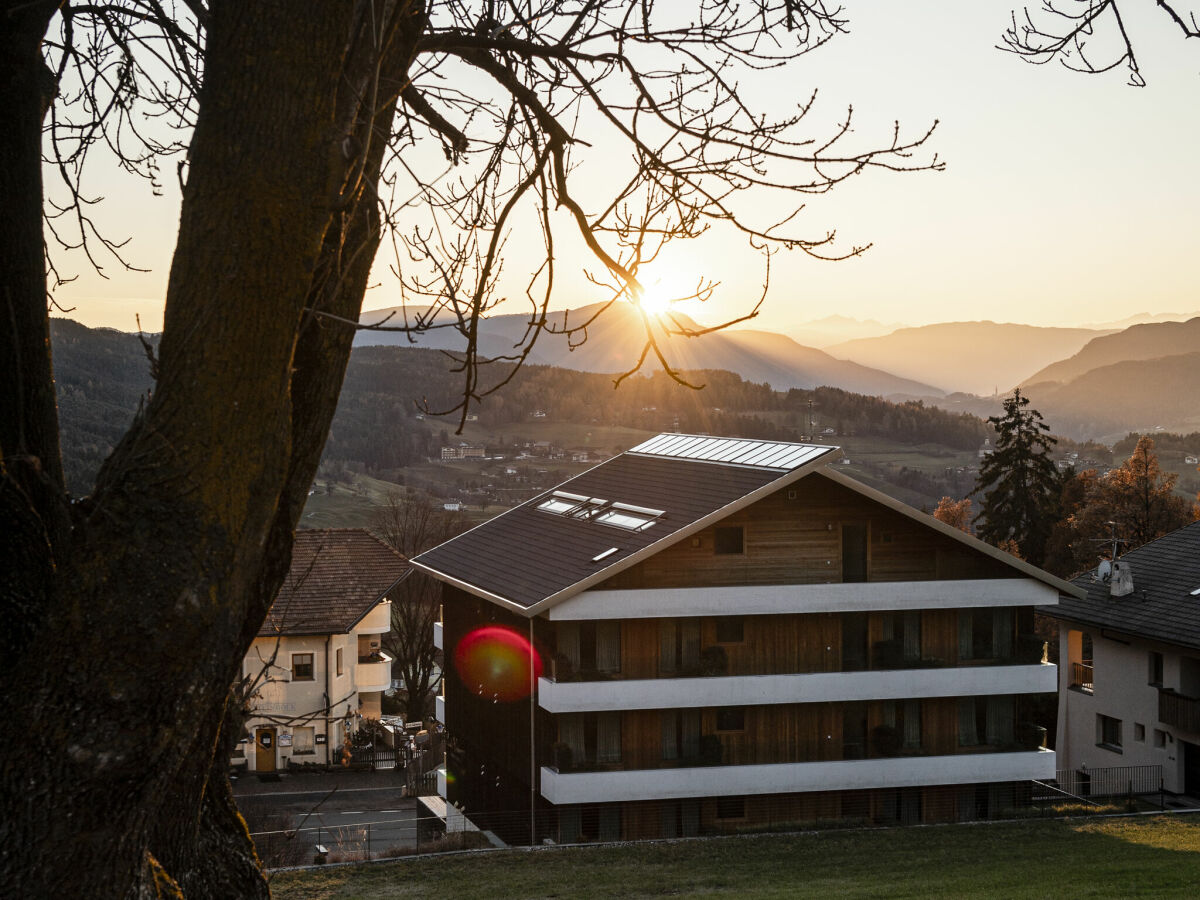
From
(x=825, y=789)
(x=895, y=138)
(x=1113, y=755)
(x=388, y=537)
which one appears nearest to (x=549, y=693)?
(x=825, y=789)

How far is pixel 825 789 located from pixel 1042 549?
3739 cm

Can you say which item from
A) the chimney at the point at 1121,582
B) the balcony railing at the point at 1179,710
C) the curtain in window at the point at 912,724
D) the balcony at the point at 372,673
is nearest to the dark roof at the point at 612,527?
the curtain in window at the point at 912,724

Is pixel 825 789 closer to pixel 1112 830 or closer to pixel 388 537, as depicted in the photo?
pixel 1112 830

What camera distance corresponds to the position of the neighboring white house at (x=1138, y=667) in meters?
33.5

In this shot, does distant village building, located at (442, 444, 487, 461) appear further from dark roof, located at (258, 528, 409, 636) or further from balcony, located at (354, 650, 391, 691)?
balcony, located at (354, 650, 391, 691)

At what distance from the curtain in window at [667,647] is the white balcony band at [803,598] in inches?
27.2


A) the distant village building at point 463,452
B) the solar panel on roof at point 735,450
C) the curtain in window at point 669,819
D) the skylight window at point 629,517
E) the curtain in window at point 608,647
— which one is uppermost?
the distant village building at point 463,452

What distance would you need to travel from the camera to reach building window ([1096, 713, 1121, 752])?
119 ft

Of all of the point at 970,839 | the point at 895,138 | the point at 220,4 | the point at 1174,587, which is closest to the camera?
the point at 220,4

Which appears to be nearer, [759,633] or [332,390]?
[332,390]

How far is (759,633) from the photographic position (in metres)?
30.5

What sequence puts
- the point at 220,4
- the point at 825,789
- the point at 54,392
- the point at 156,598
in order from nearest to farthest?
the point at 156,598, the point at 220,4, the point at 54,392, the point at 825,789

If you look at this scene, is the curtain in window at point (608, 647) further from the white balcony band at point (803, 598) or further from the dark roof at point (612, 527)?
the dark roof at point (612, 527)

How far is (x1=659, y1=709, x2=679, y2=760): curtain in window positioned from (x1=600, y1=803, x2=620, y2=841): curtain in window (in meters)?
1.73
